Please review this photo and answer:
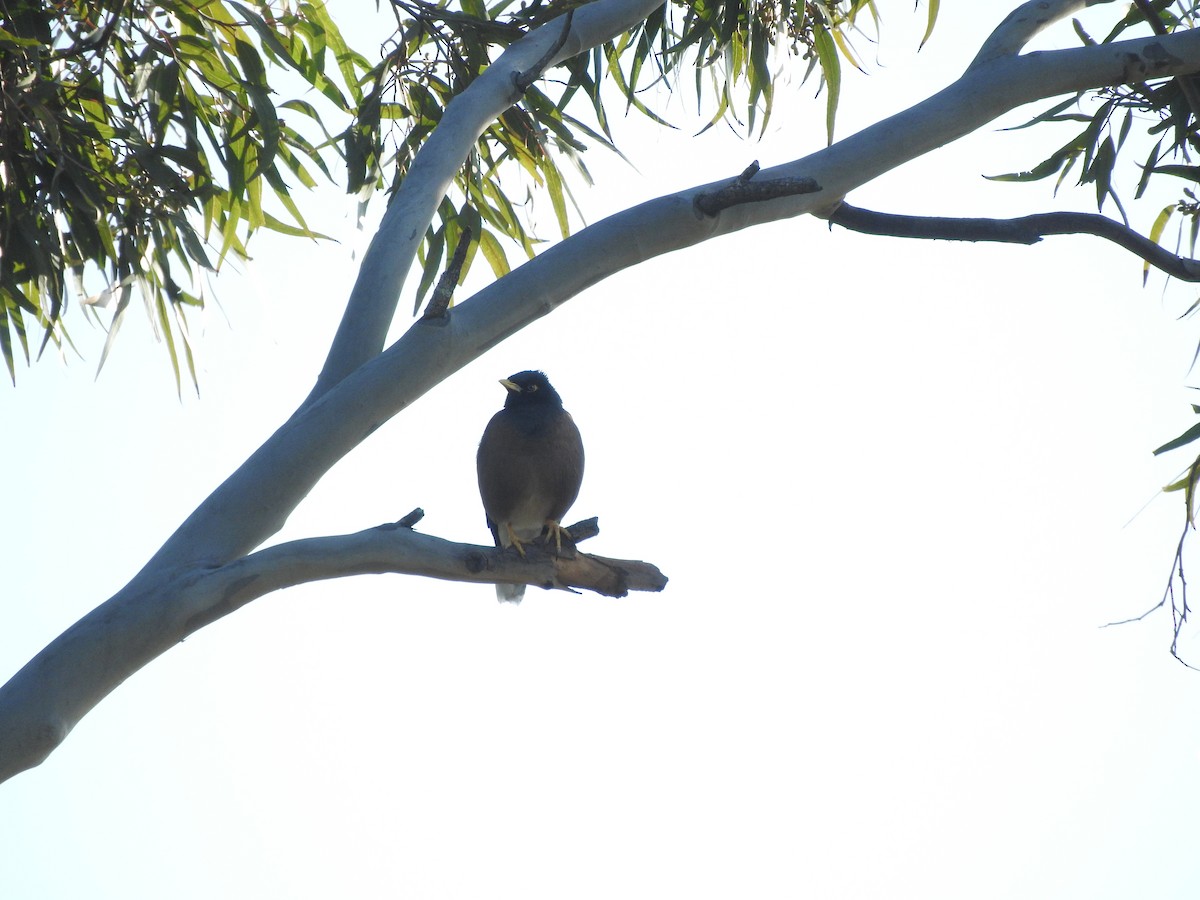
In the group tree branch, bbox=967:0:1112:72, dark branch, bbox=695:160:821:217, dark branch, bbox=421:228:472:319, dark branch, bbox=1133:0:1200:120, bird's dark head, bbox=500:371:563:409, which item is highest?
dark branch, bbox=1133:0:1200:120

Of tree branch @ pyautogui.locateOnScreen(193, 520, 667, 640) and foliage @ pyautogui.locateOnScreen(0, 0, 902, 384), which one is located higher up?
foliage @ pyautogui.locateOnScreen(0, 0, 902, 384)

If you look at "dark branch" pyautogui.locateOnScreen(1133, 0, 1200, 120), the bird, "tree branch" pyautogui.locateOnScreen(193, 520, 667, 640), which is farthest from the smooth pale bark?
the bird

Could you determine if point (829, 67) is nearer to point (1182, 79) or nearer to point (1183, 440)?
point (1182, 79)

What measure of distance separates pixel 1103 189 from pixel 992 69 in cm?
104

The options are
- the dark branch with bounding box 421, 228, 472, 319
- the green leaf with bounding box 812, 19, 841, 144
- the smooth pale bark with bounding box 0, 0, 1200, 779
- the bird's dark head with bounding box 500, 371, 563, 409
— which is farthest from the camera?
the bird's dark head with bounding box 500, 371, 563, 409

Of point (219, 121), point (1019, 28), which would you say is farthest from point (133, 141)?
point (1019, 28)

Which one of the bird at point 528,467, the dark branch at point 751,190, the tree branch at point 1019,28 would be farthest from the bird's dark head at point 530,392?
the tree branch at point 1019,28

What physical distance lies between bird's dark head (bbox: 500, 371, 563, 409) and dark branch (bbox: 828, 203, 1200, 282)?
1.16m

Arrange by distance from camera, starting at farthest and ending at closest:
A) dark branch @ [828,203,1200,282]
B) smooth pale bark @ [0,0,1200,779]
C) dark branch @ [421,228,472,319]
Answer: dark branch @ [828,203,1200,282], dark branch @ [421,228,472,319], smooth pale bark @ [0,0,1200,779]

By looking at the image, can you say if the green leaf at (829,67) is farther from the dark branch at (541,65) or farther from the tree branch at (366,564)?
the tree branch at (366,564)

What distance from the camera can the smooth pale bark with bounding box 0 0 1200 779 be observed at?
1982 millimetres

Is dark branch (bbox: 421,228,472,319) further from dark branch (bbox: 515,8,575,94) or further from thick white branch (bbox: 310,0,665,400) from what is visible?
dark branch (bbox: 515,8,575,94)

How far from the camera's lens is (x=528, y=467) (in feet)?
11.3

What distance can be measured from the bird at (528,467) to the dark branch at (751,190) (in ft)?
3.96
